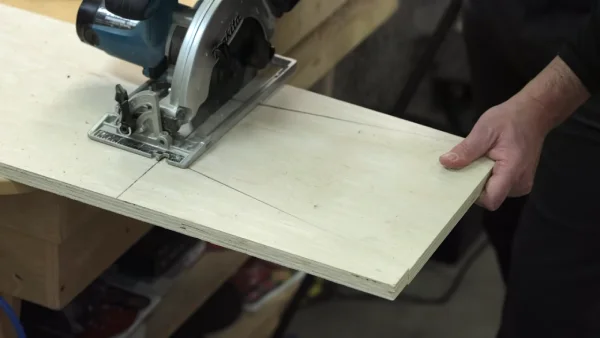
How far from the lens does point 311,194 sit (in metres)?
0.79

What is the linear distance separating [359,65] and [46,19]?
1.22m

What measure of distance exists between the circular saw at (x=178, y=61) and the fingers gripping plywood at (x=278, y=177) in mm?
25

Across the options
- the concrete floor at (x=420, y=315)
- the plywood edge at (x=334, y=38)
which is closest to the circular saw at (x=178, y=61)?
the plywood edge at (x=334, y=38)

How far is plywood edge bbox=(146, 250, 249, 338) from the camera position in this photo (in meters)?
1.31

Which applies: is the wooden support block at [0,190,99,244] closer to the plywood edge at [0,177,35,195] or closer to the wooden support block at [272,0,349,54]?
the plywood edge at [0,177,35,195]

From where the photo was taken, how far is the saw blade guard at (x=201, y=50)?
2.64ft

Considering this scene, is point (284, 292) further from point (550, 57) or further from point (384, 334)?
point (550, 57)

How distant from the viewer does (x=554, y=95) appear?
100 cm

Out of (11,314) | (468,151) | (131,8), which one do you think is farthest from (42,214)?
(468,151)

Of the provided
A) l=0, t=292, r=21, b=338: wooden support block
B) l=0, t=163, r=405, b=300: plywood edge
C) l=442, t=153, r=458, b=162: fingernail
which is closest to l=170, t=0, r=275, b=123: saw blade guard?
l=0, t=163, r=405, b=300: plywood edge

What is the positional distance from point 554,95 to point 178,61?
0.51 m

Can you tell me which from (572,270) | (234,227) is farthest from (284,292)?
(234,227)

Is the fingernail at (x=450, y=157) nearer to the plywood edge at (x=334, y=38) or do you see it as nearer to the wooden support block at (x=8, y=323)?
the plywood edge at (x=334, y=38)

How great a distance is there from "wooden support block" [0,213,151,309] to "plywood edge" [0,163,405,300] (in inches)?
5.1
